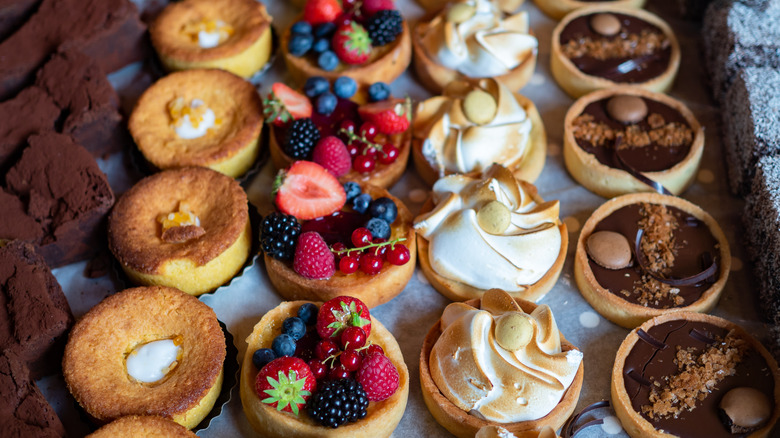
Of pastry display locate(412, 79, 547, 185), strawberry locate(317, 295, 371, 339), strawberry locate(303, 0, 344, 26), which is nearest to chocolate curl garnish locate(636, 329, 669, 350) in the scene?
pastry display locate(412, 79, 547, 185)

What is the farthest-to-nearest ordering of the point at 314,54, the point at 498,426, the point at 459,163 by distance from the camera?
1. the point at 314,54
2. the point at 459,163
3. the point at 498,426

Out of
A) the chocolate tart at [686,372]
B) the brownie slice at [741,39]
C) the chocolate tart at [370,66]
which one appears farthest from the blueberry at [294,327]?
the brownie slice at [741,39]

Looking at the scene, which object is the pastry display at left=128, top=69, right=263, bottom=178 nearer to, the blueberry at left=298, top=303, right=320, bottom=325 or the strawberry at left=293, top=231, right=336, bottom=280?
the strawberry at left=293, top=231, right=336, bottom=280

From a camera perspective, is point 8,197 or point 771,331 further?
point 8,197

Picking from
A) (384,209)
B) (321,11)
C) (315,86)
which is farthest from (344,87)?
(384,209)

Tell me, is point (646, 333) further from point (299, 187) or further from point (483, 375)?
point (299, 187)

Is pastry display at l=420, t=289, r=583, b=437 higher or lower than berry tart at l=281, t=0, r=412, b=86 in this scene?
lower

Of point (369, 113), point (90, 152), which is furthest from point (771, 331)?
point (90, 152)

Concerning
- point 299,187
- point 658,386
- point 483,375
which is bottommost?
point 658,386
